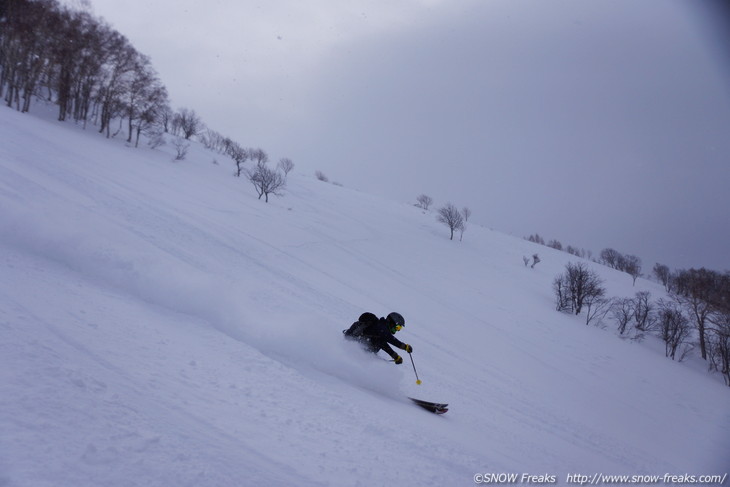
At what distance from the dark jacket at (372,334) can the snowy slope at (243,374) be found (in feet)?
1.89

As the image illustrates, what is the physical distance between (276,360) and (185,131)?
58.0 m

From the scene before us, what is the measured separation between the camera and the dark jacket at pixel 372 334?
690 cm

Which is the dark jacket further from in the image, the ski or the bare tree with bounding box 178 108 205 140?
the bare tree with bounding box 178 108 205 140

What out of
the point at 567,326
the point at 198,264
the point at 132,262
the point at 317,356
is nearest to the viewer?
the point at 317,356

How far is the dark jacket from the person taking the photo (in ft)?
22.6

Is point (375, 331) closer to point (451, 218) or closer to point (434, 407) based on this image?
point (434, 407)

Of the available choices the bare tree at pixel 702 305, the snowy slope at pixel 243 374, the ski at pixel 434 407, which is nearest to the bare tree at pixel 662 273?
the bare tree at pixel 702 305

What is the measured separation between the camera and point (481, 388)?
895 cm

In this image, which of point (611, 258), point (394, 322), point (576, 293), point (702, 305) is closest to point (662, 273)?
point (611, 258)

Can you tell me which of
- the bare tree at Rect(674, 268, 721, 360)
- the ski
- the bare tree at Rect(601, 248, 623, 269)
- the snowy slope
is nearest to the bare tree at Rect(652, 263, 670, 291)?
the bare tree at Rect(601, 248, 623, 269)

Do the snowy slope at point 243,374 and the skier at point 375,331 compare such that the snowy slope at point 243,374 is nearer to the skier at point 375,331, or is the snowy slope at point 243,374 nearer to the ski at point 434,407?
the ski at point 434,407

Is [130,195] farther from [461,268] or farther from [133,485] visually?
[461,268]

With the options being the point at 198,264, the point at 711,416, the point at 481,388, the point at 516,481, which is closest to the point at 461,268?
the point at 711,416

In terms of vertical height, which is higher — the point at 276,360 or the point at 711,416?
the point at 276,360
